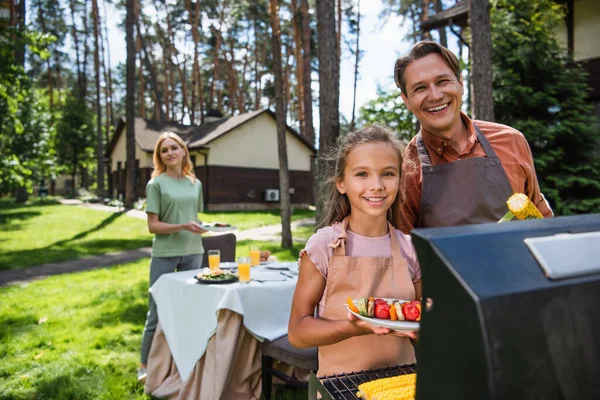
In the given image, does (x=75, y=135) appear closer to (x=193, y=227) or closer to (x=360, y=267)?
(x=193, y=227)

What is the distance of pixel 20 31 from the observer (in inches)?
363

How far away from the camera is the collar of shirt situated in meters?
1.78

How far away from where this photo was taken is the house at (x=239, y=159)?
21.8m

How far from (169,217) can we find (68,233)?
36.4 ft

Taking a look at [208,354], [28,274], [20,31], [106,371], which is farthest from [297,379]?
[20,31]

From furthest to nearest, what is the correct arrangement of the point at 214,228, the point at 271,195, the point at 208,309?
the point at 271,195 → the point at 214,228 → the point at 208,309

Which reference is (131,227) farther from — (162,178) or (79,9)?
(79,9)

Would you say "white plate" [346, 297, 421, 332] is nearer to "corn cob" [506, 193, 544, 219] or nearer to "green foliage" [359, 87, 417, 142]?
"corn cob" [506, 193, 544, 219]

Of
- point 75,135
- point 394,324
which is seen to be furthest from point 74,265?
point 75,135

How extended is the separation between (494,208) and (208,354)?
89.6 inches

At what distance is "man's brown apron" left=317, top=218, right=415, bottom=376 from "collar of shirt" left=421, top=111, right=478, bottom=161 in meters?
0.53

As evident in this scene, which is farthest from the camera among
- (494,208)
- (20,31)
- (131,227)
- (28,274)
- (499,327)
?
(131,227)

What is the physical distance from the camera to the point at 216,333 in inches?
121

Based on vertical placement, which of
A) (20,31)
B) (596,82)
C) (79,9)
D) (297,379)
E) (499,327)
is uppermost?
(79,9)
